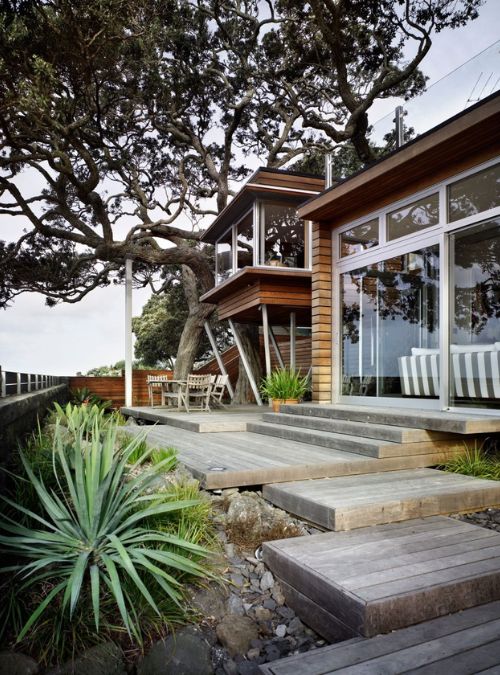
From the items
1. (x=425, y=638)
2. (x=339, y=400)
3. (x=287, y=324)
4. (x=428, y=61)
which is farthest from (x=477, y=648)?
(x=428, y=61)

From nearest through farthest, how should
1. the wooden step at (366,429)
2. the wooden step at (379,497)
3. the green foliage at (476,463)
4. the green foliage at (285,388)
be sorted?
the wooden step at (379,497), the green foliage at (476,463), the wooden step at (366,429), the green foliage at (285,388)

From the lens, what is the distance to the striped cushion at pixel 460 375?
4.83 meters

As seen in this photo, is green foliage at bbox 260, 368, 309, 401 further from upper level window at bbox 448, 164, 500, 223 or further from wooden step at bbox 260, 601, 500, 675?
wooden step at bbox 260, 601, 500, 675

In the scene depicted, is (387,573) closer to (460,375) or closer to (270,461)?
(270,461)

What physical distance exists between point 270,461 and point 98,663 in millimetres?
2282

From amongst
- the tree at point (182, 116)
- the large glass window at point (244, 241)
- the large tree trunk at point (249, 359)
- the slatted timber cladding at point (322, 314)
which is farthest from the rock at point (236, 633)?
the large tree trunk at point (249, 359)

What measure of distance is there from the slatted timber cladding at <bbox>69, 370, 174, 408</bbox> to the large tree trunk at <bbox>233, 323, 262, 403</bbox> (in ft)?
9.72

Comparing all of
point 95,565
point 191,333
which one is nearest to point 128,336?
point 191,333

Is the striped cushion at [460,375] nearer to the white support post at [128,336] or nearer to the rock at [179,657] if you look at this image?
the rock at [179,657]

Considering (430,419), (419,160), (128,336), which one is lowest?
(430,419)

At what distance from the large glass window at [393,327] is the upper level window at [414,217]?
0.29m

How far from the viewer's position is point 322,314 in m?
7.13

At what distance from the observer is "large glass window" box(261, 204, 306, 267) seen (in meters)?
9.76

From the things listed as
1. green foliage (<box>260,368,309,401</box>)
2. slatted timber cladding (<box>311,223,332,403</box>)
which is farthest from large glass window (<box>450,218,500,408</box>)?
green foliage (<box>260,368,309,401</box>)
